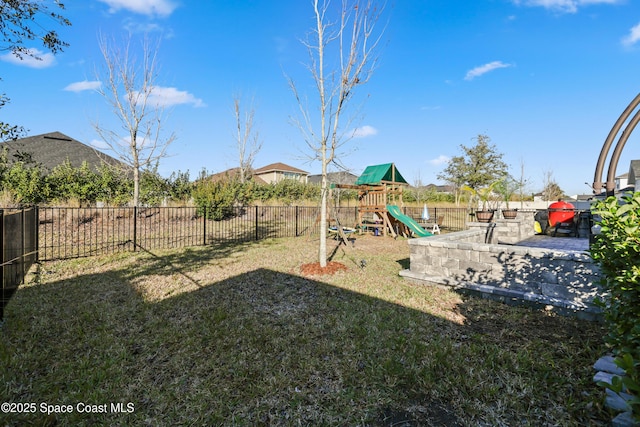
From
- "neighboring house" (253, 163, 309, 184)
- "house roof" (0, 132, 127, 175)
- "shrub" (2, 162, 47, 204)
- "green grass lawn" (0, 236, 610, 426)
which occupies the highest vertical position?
"neighboring house" (253, 163, 309, 184)

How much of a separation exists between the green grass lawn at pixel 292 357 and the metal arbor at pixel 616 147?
1690 mm

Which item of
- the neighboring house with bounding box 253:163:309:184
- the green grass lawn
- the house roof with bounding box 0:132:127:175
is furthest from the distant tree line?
the neighboring house with bounding box 253:163:309:184

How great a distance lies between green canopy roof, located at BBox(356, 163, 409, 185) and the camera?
41.7 feet

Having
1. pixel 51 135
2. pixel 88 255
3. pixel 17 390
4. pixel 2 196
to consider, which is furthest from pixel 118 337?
pixel 51 135

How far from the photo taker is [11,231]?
4.29 m

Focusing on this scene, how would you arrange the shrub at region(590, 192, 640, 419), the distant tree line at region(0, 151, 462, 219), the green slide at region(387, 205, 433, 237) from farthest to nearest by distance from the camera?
the distant tree line at region(0, 151, 462, 219)
the green slide at region(387, 205, 433, 237)
the shrub at region(590, 192, 640, 419)

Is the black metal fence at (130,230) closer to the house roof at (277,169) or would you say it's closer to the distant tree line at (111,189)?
the distant tree line at (111,189)

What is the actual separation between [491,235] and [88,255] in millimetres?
10707

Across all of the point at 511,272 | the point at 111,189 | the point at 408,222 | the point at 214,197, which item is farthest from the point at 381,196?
the point at 111,189

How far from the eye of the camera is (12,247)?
4.31 m

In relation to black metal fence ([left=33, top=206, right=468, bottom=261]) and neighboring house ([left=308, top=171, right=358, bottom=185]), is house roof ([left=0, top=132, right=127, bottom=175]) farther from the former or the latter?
neighboring house ([left=308, top=171, right=358, bottom=185])

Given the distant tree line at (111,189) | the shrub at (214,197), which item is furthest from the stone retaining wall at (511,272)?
the shrub at (214,197)

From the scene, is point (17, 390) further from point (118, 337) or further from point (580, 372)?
point (580, 372)

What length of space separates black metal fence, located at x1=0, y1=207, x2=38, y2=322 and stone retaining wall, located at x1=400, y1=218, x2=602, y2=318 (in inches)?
240
